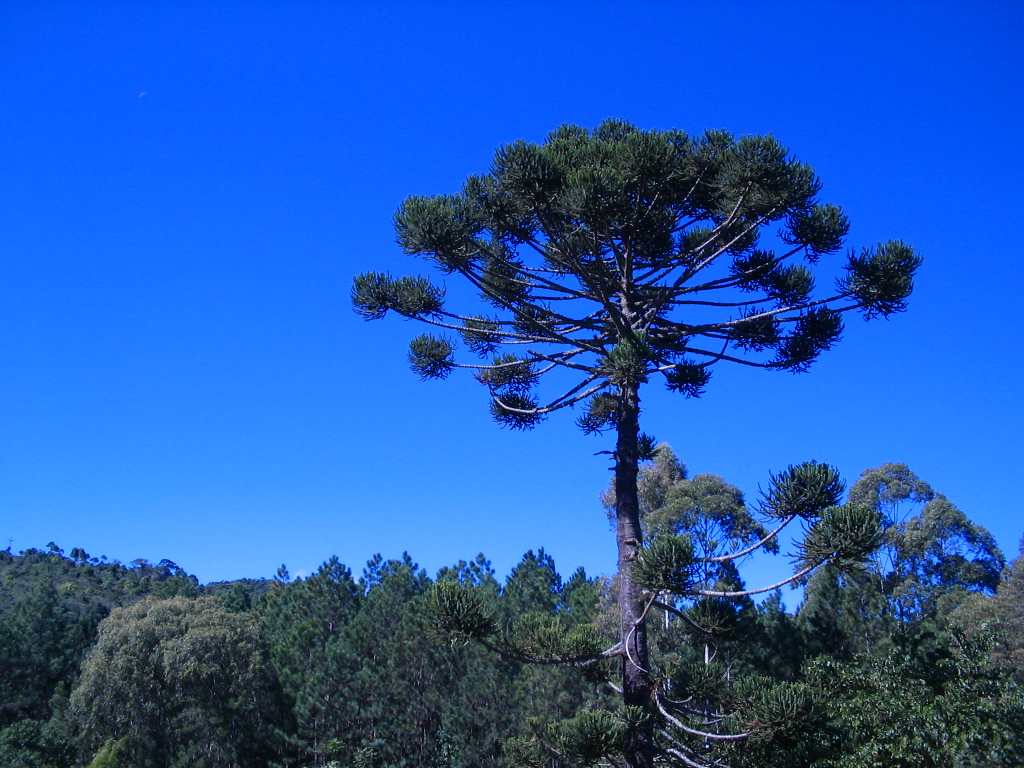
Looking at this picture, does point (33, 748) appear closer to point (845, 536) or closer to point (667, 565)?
point (667, 565)

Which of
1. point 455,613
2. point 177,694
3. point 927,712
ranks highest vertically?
point 177,694

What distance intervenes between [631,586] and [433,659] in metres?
21.2

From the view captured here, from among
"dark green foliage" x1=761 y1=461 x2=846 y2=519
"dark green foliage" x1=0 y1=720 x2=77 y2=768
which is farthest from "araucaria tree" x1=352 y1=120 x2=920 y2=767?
"dark green foliage" x1=0 y1=720 x2=77 y2=768

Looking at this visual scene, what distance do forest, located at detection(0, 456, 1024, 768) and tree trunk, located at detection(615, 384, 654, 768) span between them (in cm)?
377

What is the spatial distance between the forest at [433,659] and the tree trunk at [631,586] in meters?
3.77

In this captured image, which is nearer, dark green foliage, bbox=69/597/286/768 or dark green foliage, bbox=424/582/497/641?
dark green foliage, bbox=424/582/497/641

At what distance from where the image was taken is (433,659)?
27.6 meters

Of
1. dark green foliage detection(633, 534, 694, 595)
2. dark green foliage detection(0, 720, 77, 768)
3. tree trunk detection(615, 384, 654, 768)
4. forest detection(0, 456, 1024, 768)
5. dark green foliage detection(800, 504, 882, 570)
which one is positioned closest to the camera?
dark green foliage detection(800, 504, 882, 570)

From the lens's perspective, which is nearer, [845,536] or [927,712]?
[845,536]

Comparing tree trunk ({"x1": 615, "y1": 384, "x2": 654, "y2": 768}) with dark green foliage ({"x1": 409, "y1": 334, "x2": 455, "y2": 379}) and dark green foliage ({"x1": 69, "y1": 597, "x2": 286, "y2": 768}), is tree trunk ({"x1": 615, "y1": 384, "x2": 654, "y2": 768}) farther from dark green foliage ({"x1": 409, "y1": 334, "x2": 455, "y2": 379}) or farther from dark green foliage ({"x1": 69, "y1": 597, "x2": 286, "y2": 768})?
dark green foliage ({"x1": 69, "y1": 597, "x2": 286, "y2": 768})

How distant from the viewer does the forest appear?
1414 cm

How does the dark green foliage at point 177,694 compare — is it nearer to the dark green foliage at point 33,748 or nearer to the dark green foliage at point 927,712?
the dark green foliage at point 33,748

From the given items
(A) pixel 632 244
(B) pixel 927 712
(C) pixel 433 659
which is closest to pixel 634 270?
(A) pixel 632 244

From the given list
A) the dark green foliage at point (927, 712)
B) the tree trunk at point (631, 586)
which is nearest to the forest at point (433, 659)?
the dark green foliage at point (927, 712)
